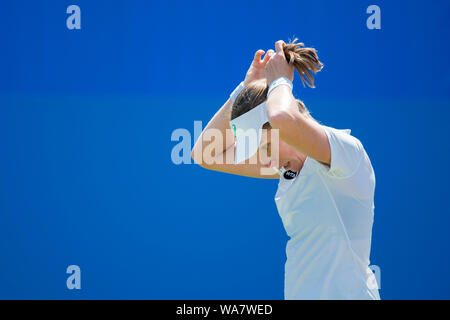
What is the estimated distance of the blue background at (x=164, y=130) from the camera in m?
3.07

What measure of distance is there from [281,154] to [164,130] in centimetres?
171

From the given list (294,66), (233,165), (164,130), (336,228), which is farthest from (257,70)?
(164,130)

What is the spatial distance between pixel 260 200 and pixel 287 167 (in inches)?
64.1

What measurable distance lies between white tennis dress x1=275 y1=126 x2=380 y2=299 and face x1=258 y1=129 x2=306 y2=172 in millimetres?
85

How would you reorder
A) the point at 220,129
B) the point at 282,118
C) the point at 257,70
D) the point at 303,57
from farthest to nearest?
the point at 220,129 < the point at 257,70 < the point at 303,57 < the point at 282,118

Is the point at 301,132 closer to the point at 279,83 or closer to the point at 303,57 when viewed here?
the point at 279,83

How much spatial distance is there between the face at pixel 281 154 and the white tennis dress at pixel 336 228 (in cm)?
9

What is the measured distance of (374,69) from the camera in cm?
311

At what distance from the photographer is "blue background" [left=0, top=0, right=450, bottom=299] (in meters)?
3.07

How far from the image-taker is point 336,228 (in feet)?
4.28

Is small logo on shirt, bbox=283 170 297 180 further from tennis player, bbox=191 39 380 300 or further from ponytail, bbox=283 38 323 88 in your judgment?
ponytail, bbox=283 38 323 88
